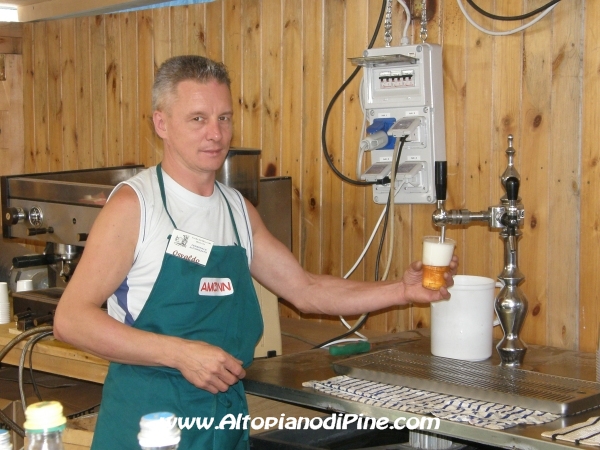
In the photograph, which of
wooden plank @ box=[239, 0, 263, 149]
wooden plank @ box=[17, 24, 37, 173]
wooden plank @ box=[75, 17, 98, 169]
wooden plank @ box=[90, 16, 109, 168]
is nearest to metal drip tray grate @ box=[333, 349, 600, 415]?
wooden plank @ box=[239, 0, 263, 149]

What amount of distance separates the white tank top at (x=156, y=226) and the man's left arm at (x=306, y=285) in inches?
5.3

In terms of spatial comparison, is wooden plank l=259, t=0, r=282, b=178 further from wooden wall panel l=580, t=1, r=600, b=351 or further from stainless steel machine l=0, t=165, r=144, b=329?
wooden wall panel l=580, t=1, r=600, b=351

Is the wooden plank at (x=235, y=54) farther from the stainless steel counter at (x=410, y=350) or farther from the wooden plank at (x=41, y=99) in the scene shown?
the wooden plank at (x=41, y=99)

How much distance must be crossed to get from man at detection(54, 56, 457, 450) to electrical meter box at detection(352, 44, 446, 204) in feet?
1.92

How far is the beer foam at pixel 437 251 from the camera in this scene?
6.06 feet

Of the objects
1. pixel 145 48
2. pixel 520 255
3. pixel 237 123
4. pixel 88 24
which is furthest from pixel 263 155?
pixel 88 24

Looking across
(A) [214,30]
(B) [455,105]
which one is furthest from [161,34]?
(B) [455,105]

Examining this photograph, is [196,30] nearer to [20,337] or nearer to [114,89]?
[114,89]

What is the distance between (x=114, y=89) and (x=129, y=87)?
0.37 ft

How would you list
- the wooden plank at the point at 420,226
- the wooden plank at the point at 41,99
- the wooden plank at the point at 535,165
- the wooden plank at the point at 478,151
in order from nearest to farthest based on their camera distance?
the wooden plank at the point at 535,165
the wooden plank at the point at 478,151
the wooden plank at the point at 420,226
the wooden plank at the point at 41,99

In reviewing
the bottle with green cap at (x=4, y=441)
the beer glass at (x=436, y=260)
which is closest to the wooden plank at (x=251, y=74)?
the beer glass at (x=436, y=260)

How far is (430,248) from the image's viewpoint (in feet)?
6.10

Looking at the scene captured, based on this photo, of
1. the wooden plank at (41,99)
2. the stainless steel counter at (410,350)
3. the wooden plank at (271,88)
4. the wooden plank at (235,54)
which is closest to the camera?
the stainless steel counter at (410,350)

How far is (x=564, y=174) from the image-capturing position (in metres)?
2.31
